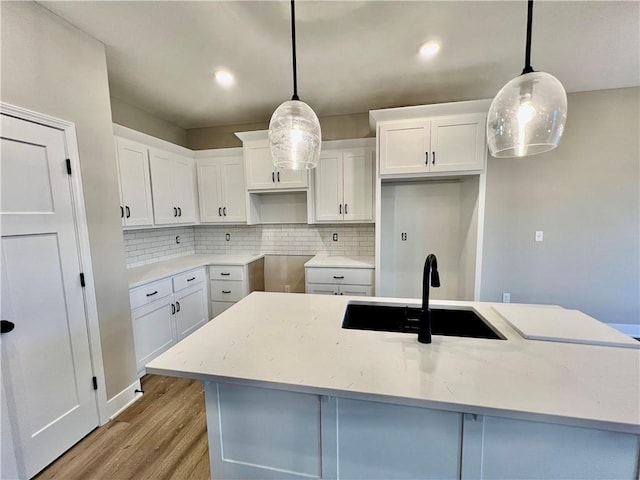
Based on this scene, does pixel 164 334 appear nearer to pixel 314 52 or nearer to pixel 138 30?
pixel 138 30

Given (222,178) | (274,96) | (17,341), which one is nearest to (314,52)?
(274,96)

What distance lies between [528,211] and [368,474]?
3236mm

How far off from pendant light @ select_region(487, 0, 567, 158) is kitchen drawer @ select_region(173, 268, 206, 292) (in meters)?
2.90

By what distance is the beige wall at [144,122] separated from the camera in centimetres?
279

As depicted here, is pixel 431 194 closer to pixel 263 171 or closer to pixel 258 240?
pixel 263 171

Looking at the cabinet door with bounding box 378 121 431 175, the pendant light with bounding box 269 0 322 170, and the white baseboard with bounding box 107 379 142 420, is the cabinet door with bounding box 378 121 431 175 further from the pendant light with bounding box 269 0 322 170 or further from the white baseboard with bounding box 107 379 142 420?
the white baseboard with bounding box 107 379 142 420

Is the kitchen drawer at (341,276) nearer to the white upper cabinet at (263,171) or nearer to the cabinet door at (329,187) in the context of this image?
the cabinet door at (329,187)

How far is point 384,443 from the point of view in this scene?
104cm

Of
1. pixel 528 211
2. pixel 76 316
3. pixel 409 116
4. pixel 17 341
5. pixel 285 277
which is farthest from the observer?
pixel 285 277

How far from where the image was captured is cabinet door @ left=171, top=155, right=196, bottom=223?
10.2 feet

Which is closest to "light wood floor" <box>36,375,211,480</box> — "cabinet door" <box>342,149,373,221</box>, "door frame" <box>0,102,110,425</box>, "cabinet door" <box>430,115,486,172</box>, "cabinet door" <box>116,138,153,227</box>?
"door frame" <box>0,102,110,425</box>

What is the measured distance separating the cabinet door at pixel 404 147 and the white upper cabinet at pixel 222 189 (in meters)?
1.78

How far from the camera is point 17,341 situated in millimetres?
1465

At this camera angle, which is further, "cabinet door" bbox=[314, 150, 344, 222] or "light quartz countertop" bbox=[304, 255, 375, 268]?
"cabinet door" bbox=[314, 150, 344, 222]
